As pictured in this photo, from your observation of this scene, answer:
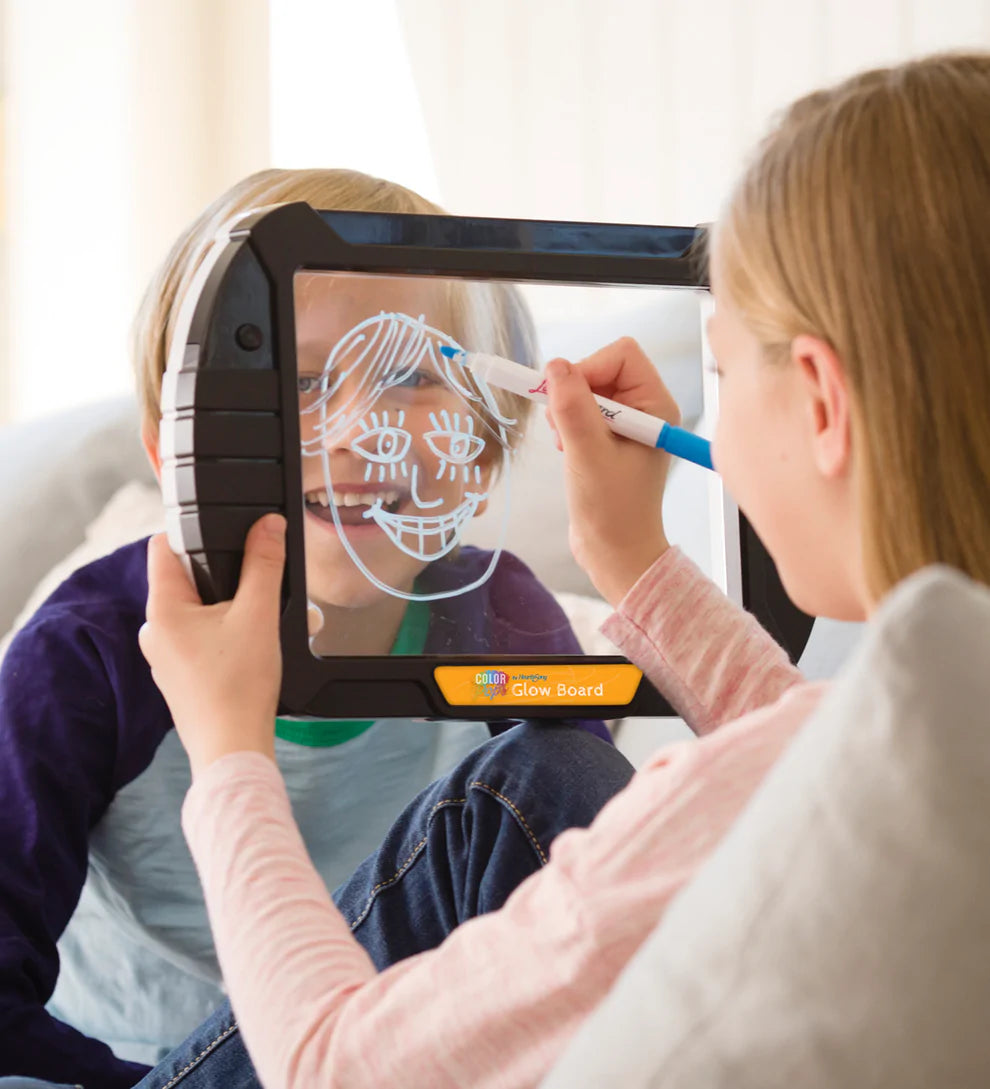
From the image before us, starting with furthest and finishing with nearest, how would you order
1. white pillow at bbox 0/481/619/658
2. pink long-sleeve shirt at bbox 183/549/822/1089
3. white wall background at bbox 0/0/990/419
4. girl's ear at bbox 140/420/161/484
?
white wall background at bbox 0/0/990/419, white pillow at bbox 0/481/619/658, girl's ear at bbox 140/420/161/484, pink long-sleeve shirt at bbox 183/549/822/1089

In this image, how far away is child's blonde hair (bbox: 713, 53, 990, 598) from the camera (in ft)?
1.52

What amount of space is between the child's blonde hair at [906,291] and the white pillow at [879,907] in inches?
5.4

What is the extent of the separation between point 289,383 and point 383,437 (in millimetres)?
71

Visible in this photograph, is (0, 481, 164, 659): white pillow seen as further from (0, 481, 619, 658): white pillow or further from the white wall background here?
the white wall background

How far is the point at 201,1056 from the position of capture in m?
0.68

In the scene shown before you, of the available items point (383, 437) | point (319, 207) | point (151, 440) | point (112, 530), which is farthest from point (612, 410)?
point (112, 530)

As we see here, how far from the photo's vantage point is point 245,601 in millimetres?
632

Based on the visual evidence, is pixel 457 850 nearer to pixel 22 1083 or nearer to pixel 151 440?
pixel 22 1083

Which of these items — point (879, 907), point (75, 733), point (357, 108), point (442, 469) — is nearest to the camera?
point (879, 907)

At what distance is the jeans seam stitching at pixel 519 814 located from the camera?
0.66 m

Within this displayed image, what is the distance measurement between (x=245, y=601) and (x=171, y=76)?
3.63ft

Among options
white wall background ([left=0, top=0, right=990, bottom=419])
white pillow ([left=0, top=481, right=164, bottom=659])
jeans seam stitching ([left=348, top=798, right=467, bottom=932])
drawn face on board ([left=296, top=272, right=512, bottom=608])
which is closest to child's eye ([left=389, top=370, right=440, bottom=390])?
drawn face on board ([left=296, top=272, right=512, bottom=608])

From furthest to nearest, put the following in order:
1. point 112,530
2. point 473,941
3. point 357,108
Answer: point 357,108
point 112,530
point 473,941

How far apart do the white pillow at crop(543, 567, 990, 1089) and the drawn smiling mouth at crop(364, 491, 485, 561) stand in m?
0.42
